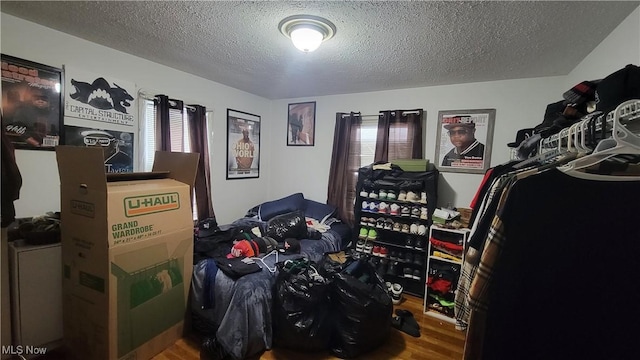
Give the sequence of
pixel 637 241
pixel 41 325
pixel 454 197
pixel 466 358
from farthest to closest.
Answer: pixel 454 197
pixel 41 325
pixel 466 358
pixel 637 241

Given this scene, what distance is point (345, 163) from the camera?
354 cm

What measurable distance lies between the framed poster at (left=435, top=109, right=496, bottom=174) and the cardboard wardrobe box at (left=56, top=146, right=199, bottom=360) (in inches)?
110

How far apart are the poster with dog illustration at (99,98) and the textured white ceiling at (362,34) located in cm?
30

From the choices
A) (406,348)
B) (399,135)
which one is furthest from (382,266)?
(399,135)

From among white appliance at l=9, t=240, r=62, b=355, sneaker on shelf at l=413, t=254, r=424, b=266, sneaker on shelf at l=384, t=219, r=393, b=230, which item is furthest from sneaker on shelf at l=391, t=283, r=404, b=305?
white appliance at l=9, t=240, r=62, b=355

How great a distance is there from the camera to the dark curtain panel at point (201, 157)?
117 inches

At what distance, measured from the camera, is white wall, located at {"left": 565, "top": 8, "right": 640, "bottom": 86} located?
4.66 ft

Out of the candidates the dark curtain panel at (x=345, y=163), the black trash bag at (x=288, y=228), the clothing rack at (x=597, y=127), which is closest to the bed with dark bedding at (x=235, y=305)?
the black trash bag at (x=288, y=228)

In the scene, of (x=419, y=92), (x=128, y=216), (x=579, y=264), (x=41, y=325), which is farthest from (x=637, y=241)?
(x=41, y=325)

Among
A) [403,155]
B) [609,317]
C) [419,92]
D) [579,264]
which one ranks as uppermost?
[419,92]

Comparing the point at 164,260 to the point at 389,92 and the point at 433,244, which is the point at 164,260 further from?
the point at 389,92

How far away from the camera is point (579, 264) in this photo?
829 millimetres

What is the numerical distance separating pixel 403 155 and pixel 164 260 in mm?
2700

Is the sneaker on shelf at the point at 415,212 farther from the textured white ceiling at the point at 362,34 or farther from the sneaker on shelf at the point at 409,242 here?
the textured white ceiling at the point at 362,34
